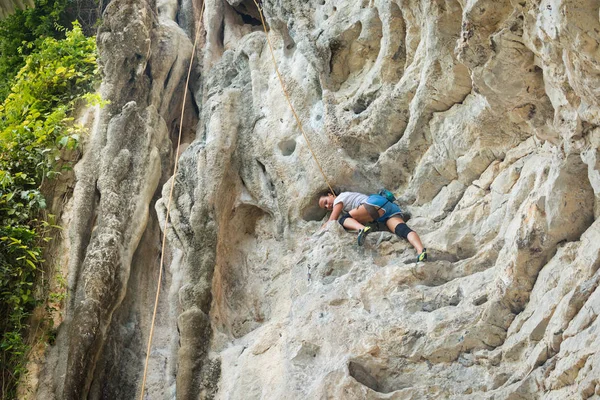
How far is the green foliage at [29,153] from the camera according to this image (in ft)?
21.9

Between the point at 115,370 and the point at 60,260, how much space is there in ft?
4.19

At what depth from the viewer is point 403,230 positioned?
19.6 ft

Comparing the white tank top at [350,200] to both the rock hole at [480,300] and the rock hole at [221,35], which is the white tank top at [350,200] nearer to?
the rock hole at [480,300]

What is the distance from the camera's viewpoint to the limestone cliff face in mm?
4387

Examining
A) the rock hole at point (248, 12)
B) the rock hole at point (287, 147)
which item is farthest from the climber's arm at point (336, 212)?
the rock hole at point (248, 12)

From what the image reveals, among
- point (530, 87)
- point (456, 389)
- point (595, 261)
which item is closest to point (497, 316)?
point (456, 389)

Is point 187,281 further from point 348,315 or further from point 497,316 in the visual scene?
point 497,316

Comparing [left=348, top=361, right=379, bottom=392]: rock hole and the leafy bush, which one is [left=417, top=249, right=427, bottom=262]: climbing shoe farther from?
the leafy bush

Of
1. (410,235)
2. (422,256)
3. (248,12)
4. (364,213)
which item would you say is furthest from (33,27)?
(422,256)

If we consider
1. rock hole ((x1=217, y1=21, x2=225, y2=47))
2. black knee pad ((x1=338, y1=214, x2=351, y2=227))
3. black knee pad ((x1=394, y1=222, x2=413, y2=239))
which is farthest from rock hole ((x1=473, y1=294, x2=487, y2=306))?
rock hole ((x1=217, y1=21, x2=225, y2=47))

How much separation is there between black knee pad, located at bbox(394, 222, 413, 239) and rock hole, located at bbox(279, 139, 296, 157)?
1.65 meters

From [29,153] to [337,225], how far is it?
11.7 feet

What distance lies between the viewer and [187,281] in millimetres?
6480

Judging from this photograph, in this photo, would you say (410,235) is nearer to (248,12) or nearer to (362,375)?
(362,375)
